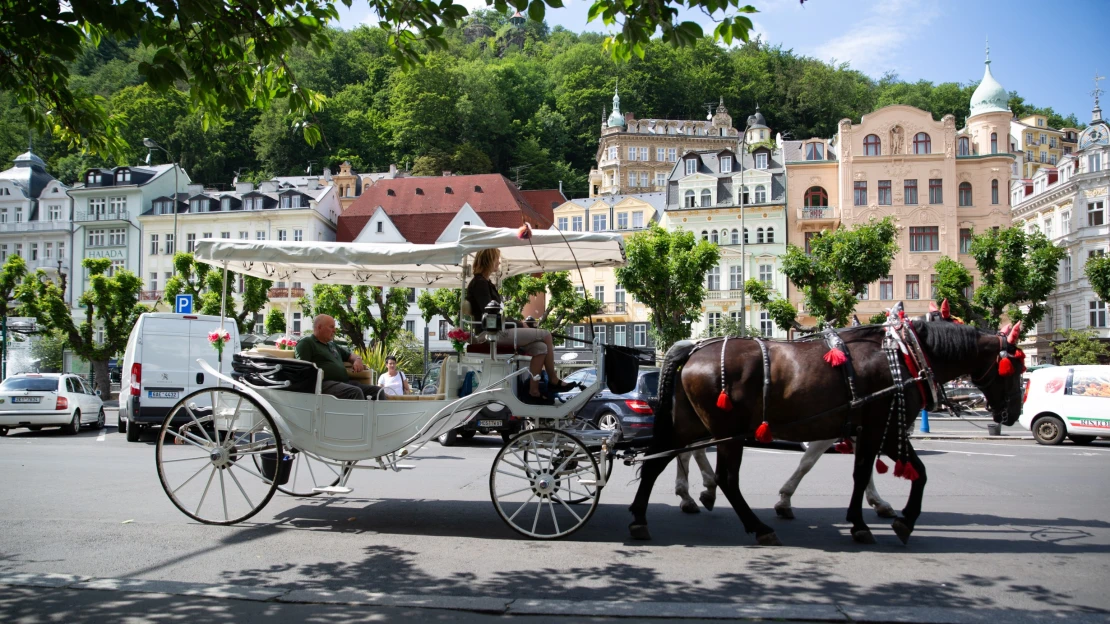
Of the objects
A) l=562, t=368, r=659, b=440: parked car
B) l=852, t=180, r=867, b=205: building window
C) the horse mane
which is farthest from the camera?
l=852, t=180, r=867, b=205: building window

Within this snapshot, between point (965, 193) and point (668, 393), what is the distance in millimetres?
51127

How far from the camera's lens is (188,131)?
85938 millimetres

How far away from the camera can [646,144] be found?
338 feet

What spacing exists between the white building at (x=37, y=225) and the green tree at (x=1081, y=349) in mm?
67227

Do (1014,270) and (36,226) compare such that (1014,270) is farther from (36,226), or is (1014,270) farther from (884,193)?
(36,226)

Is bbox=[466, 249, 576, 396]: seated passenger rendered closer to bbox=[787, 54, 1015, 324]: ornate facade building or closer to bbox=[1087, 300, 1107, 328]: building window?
bbox=[787, 54, 1015, 324]: ornate facade building

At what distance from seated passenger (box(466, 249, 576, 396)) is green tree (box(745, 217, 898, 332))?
32.3 meters

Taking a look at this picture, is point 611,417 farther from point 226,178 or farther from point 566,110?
point 566,110

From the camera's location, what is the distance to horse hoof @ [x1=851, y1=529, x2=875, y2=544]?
721 centimetres

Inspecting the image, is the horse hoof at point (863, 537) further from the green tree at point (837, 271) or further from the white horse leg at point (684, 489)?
the green tree at point (837, 271)

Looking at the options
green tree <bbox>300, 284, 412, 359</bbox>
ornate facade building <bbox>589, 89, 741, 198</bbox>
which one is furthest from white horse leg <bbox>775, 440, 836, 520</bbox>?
ornate facade building <bbox>589, 89, 741, 198</bbox>

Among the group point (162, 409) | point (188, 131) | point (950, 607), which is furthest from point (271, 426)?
point (188, 131)

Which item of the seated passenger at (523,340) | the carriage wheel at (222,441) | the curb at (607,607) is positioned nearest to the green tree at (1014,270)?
the seated passenger at (523,340)

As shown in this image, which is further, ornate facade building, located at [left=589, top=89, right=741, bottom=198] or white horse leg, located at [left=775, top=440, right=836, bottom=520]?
ornate facade building, located at [left=589, top=89, right=741, bottom=198]
